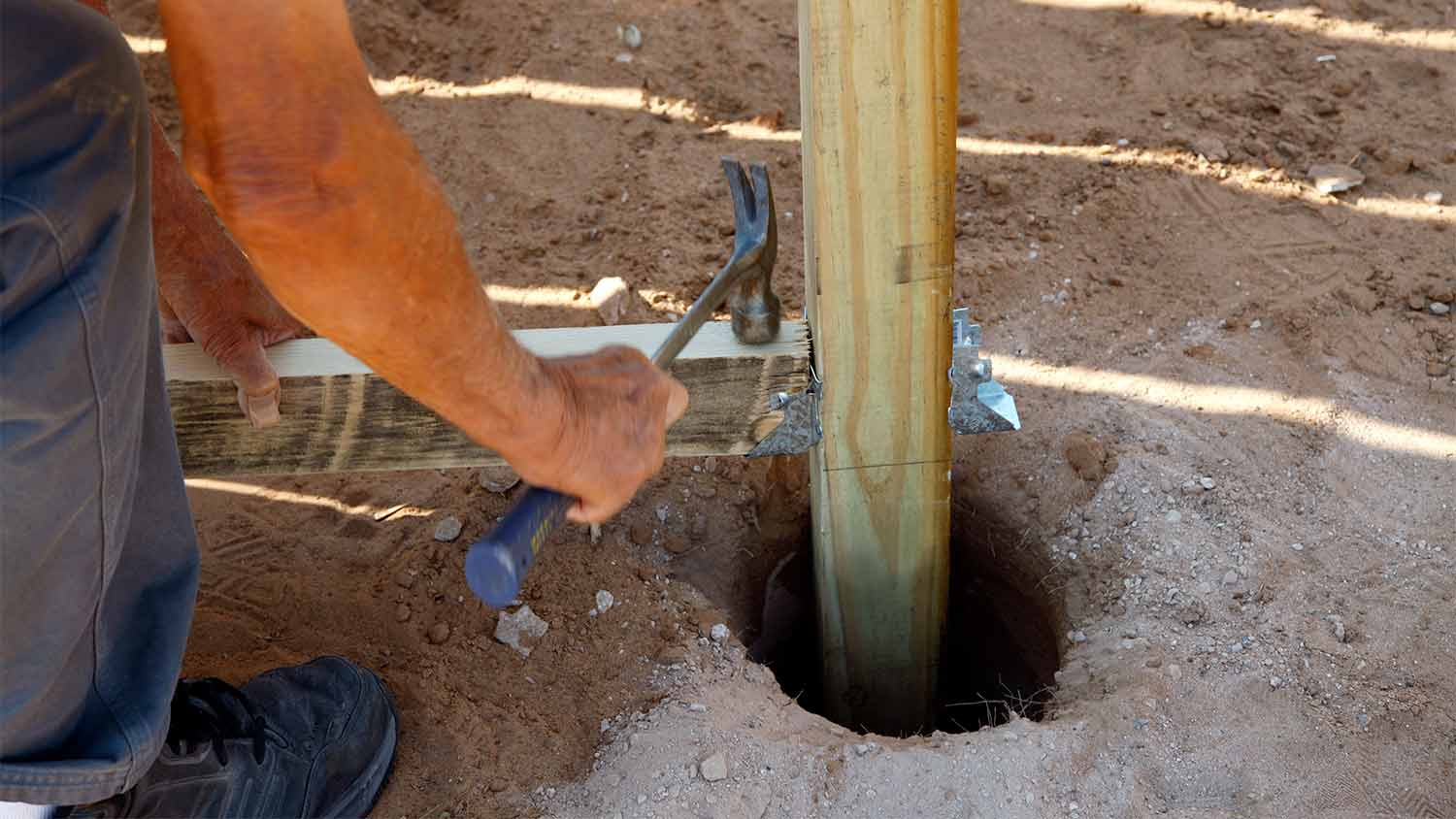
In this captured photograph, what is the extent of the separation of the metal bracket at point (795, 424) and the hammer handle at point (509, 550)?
2.47 feet

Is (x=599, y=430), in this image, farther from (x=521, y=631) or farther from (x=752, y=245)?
(x=521, y=631)

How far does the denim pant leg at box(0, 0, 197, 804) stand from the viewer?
1331 mm

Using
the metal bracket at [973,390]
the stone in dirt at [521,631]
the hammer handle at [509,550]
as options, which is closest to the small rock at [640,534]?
the stone in dirt at [521,631]

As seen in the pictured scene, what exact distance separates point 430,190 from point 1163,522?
1676 millimetres

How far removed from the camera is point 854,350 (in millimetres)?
2023

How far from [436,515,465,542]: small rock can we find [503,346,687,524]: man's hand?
1096mm

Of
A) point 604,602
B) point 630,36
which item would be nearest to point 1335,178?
point 630,36

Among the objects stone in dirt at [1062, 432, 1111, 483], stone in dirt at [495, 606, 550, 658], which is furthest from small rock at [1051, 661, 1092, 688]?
stone in dirt at [495, 606, 550, 658]

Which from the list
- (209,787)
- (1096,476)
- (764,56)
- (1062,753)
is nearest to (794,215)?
(764,56)

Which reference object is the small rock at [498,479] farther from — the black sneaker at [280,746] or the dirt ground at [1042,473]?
the black sneaker at [280,746]

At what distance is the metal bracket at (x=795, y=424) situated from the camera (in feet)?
6.76

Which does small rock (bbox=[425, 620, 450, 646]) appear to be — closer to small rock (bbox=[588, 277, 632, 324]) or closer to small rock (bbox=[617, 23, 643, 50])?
small rock (bbox=[588, 277, 632, 324])

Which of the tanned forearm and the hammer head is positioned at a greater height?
the tanned forearm

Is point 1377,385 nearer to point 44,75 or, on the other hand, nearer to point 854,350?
point 854,350
